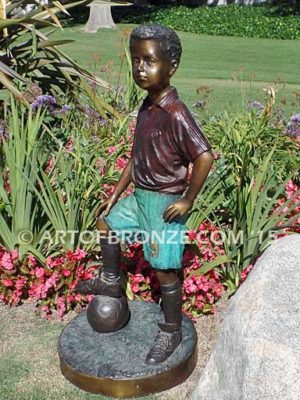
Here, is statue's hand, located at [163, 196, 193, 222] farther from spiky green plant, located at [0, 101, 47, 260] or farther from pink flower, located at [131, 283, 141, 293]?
spiky green plant, located at [0, 101, 47, 260]

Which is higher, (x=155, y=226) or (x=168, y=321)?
(x=155, y=226)

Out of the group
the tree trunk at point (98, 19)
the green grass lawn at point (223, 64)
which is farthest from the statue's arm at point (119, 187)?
the tree trunk at point (98, 19)

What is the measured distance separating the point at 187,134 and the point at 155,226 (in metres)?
0.43

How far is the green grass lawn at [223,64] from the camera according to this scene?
9.50m

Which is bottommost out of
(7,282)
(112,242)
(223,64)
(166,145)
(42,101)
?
(223,64)

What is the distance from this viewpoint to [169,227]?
2.67 m

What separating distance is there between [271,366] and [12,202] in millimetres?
2098

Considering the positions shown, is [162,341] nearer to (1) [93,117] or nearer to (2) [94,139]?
(2) [94,139]

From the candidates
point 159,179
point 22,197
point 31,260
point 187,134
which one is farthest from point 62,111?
point 187,134

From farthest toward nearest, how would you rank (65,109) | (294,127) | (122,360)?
(65,109), (294,127), (122,360)

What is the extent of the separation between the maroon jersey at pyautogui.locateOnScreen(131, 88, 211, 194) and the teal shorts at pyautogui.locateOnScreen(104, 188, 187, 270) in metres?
0.05

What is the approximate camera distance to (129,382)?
2750mm

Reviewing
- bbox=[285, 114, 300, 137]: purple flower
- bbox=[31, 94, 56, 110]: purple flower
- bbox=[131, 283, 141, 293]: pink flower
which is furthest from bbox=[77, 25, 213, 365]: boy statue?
bbox=[285, 114, 300, 137]: purple flower

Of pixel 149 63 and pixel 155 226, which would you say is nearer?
pixel 149 63
